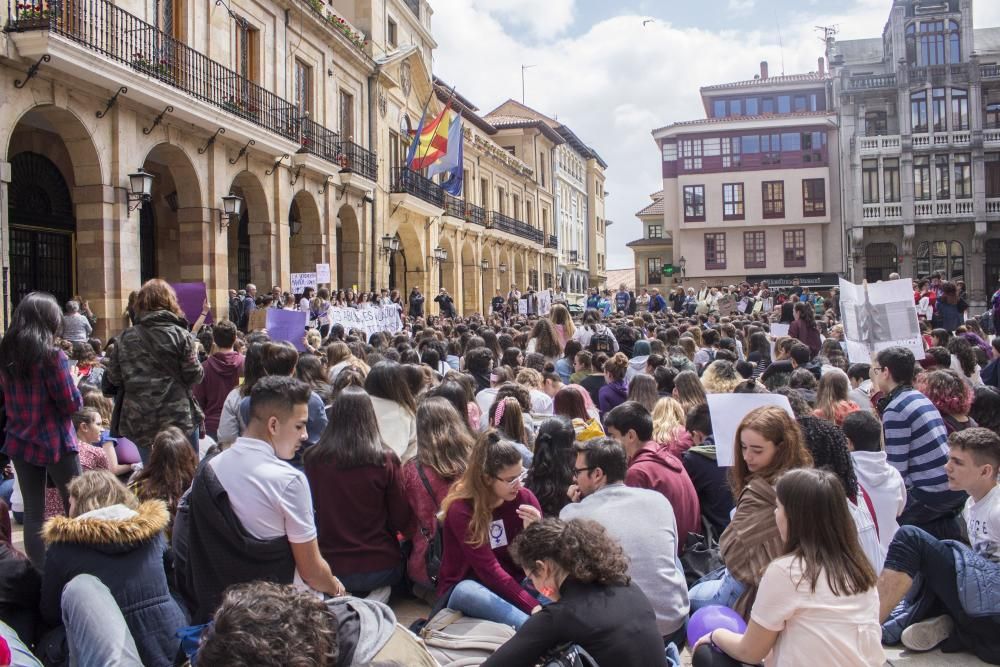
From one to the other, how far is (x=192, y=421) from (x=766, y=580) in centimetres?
468

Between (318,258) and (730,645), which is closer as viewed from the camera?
(730,645)

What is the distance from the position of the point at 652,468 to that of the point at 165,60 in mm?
14991

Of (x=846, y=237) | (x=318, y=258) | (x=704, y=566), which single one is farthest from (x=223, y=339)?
(x=846, y=237)

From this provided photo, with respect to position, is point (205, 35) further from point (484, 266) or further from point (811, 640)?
point (484, 266)

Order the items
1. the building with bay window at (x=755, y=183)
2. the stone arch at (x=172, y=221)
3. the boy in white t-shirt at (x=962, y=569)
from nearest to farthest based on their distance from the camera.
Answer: the boy in white t-shirt at (x=962, y=569) → the stone arch at (x=172, y=221) → the building with bay window at (x=755, y=183)

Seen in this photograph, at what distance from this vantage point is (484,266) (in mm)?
41125

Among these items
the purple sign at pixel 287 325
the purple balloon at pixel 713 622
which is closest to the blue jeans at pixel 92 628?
the purple balloon at pixel 713 622

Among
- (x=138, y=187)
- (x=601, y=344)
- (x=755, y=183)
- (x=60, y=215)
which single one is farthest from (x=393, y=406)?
(x=755, y=183)

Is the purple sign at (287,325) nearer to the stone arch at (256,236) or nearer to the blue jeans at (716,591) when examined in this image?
the blue jeans at (716,591)

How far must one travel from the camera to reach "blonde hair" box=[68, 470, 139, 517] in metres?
3.86

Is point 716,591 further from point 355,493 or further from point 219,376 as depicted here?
point 219,376

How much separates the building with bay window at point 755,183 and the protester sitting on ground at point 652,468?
47538mm

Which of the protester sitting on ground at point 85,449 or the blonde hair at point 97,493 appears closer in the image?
the blonde hair at point 97,493

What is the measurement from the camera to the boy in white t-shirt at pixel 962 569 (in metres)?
4.50
